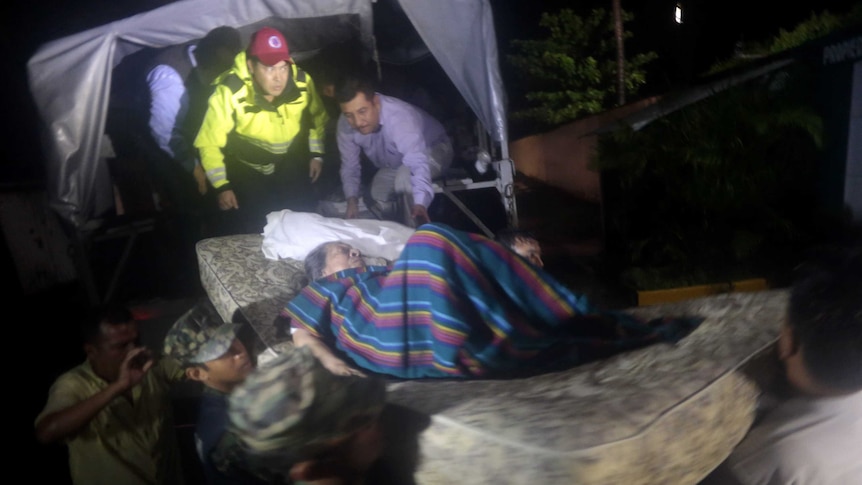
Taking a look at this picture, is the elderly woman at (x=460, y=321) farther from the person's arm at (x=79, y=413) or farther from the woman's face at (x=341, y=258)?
the person's arm at (x=79, y=413)

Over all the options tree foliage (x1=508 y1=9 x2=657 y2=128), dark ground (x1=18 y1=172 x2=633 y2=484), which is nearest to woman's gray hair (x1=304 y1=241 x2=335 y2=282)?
dark ground (x1=18 y1=172 x2=633 y2=484)

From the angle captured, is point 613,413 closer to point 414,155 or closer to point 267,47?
point 414,155

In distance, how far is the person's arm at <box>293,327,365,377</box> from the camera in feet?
4.01

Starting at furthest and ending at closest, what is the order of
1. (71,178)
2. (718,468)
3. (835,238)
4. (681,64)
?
1. (681,64)
2. (71,178)
3. (835,238)
4. (718,468)

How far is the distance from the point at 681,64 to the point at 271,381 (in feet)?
14.7

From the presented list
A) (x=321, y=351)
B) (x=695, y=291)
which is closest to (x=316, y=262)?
(x=321, y=351)

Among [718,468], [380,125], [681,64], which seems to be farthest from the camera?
[681,64]

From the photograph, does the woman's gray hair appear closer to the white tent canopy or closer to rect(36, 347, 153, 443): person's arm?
rect(36, 347, 153, 443): person's arm

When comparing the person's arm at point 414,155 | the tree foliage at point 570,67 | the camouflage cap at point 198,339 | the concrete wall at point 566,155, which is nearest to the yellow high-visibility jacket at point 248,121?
the person's arm at point 414,155

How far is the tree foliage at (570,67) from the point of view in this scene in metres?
3.92

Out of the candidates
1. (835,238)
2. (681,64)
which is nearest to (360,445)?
(835,238)

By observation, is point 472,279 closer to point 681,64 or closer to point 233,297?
point 233,297

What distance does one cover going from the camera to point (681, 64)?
14.3 ft

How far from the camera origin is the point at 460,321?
1.26 m
